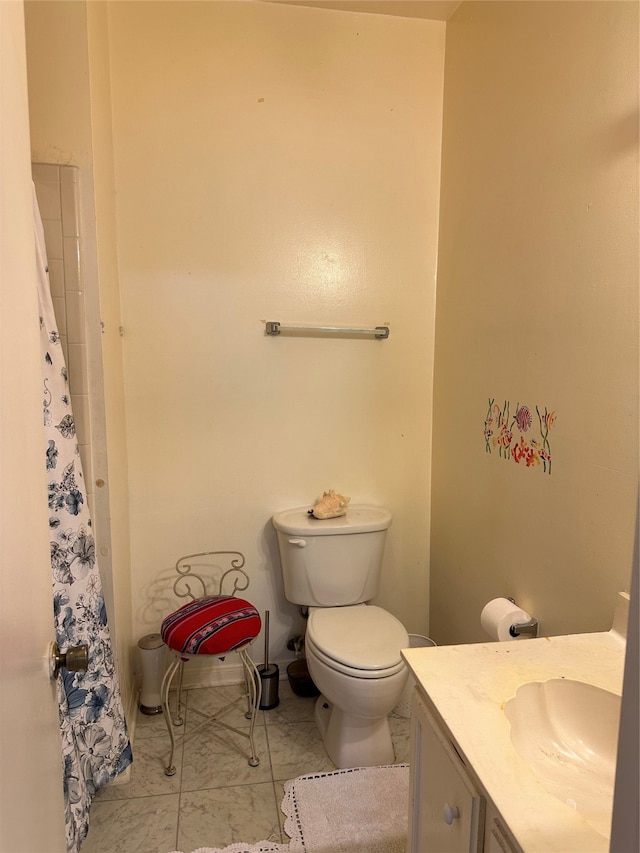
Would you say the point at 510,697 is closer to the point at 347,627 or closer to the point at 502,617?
the point at 502,617

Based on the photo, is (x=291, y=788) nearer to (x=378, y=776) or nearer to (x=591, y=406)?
(x=378, y=776)

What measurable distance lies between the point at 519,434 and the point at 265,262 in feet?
3.72

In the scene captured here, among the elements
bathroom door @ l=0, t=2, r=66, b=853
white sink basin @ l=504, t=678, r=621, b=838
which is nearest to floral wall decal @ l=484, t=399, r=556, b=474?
white sink basin @ l=504, t=678, r=621, b=838

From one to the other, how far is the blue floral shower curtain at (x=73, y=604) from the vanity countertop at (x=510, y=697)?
0.93 meters

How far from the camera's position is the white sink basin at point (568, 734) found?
0.91m

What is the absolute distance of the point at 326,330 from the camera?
2133 mm

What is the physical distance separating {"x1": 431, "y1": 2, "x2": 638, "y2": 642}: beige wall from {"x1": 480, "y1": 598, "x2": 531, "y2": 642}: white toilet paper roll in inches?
2.5

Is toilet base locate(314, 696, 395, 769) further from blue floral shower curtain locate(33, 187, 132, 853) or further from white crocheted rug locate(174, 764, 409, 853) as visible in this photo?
blue floral shower curtain locate(33, 187, 132, 853)

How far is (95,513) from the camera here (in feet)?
5.68

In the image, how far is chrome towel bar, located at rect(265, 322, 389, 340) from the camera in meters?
2.11

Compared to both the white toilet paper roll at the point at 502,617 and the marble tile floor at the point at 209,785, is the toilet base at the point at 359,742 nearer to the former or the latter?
the marble tile floor at the point at 209,785

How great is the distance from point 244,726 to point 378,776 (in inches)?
20.8

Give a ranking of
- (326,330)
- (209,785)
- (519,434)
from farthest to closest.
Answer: (326,330), (209,785), (519,434)

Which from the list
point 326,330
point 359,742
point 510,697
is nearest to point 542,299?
point 326,330
